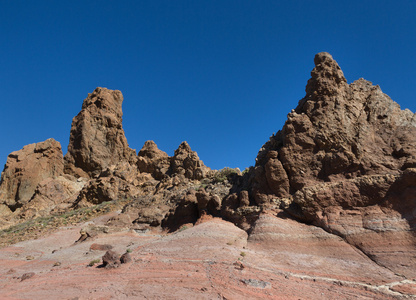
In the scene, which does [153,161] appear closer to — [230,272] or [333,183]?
[333,183]

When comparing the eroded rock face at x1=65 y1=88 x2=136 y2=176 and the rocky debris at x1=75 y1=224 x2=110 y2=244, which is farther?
the eroded rock face at x1=65 y1=88 x2=136 y2=176

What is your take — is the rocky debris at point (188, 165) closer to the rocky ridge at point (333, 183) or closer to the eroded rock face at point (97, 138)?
the rocky ridge at point (333, 183)

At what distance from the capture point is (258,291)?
8.94 meters

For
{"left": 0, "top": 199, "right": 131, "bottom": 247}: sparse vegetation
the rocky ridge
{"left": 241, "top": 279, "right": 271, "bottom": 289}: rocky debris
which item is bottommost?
{"left": 0, "top": 199, "right": 131, "bottom": 247}: sparse vegetation

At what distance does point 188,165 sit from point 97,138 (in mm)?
25536

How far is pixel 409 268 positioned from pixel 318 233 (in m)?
3.71

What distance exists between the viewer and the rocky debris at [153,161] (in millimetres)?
44522

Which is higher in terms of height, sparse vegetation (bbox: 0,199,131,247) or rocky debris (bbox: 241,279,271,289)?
rocky debris (bbox: 241,279,271,289)

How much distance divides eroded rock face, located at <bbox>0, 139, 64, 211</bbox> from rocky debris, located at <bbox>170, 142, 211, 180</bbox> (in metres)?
25.4

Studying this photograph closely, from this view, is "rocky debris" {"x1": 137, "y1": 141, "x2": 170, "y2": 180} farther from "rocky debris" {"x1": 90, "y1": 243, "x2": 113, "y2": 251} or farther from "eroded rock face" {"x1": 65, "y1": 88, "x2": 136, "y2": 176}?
"rocky debris" {"x1": 90, "y1": 243, "x2": 113, "y2": 251}

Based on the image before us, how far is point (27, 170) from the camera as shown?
50.3 meters

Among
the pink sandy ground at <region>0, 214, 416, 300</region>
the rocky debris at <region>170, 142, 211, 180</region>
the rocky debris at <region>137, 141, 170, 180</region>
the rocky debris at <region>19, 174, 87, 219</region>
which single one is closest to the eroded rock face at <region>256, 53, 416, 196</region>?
the pink sandy ground at <region>0, 214, 416, 300</region>

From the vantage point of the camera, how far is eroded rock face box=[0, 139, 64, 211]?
160ft

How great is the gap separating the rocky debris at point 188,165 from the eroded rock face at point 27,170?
83.4 ft
